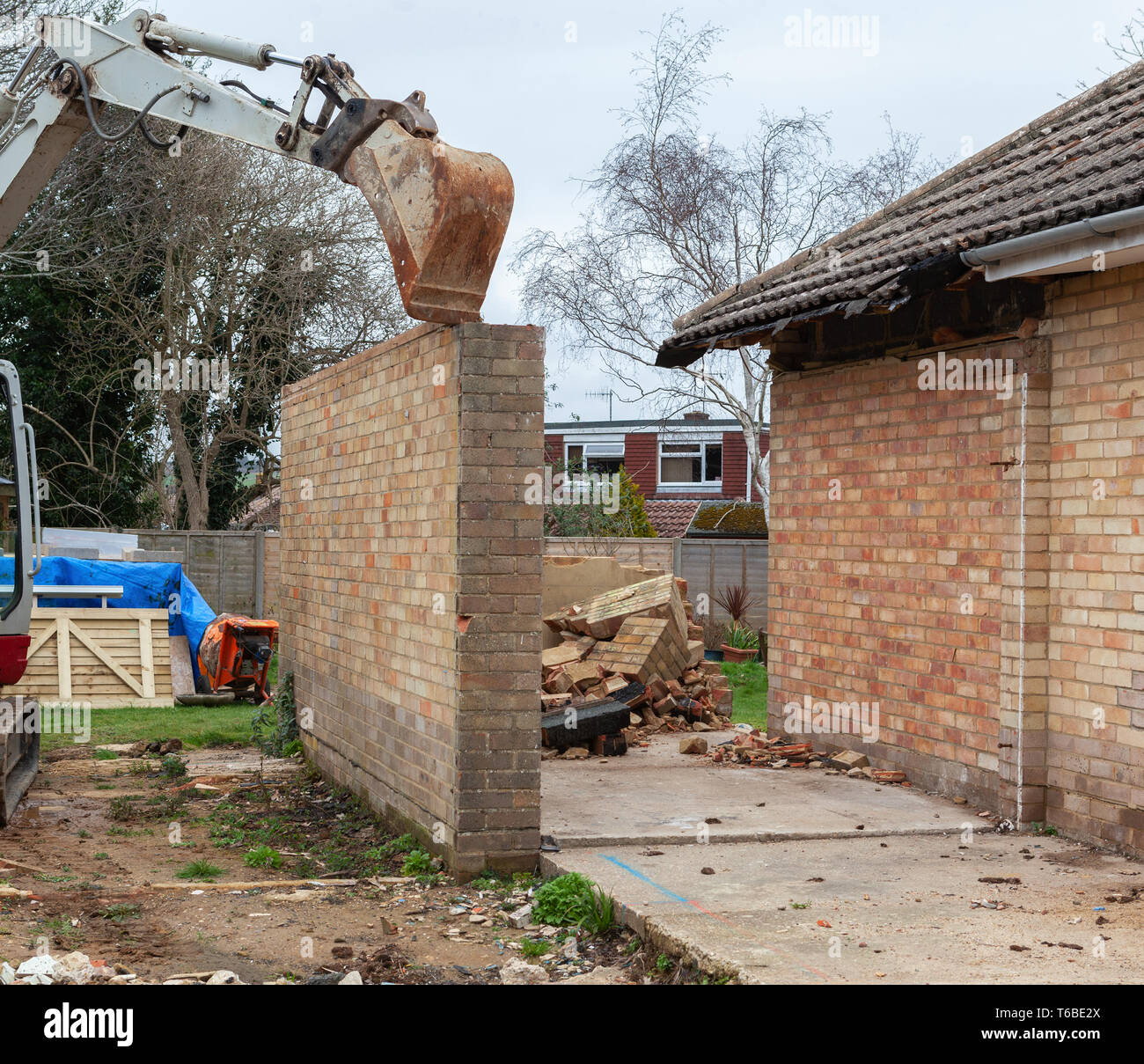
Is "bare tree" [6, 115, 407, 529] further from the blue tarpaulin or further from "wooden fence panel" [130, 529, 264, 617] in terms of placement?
the blue tarpaulin

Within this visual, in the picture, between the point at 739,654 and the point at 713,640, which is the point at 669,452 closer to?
the point at 713,640

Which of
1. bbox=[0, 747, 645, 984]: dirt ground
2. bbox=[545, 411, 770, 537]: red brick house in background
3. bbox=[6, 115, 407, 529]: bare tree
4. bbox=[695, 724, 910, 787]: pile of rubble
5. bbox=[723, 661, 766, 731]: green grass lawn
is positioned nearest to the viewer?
bbox=[0, 747, 645, 984]: dirt ground

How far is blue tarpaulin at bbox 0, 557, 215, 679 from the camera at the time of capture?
15328 mm

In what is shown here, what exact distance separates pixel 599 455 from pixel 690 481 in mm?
2830

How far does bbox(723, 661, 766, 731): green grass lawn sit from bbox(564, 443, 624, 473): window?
717 inches

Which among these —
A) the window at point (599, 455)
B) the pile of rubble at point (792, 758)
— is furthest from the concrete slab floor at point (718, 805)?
the window at point (599, 455)

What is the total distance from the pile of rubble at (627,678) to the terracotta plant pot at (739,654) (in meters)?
4.57

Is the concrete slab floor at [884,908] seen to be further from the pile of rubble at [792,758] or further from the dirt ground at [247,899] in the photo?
the pile of rubble at [792,758]

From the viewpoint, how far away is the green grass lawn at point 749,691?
13.8 metres

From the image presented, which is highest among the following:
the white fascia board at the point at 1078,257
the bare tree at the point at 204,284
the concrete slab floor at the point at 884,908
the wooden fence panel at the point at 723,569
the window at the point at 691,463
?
the bare tree at the point at 204,284

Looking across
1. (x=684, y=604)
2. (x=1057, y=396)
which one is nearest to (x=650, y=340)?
(x=684, y=604)

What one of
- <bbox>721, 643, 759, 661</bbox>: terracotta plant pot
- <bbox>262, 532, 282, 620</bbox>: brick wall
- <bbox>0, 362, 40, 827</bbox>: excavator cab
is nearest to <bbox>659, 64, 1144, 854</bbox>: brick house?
<bbox>0, 362, 40, 827</bbox>: excavator cab

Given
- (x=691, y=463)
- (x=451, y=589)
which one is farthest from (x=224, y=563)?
(x=691, y=463)
